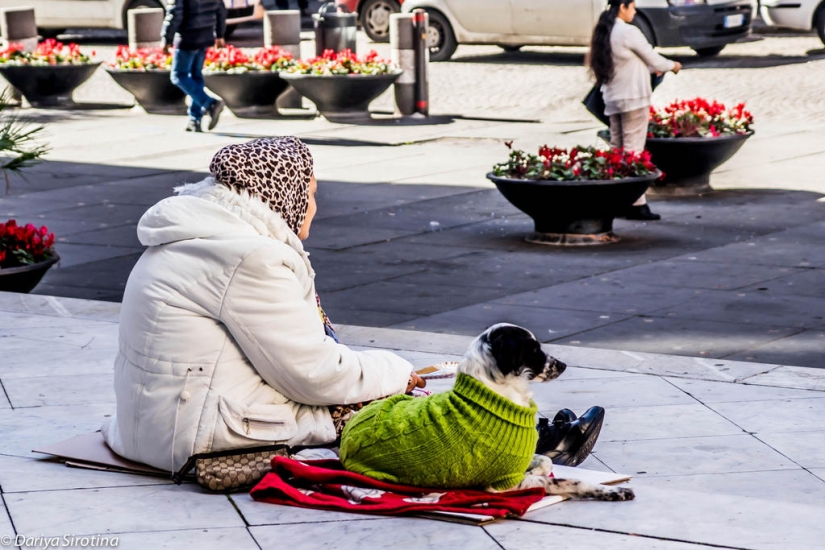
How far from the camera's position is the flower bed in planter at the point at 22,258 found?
807 centimetres

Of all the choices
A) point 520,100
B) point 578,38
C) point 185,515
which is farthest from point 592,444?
point 578,38

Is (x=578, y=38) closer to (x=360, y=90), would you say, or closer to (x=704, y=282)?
(x=360, y=90)

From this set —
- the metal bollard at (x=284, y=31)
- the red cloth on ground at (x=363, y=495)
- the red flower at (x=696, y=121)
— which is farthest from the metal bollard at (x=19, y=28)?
the red cloth on ground at (x=363, y=495)

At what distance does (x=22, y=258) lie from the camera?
26.9 ft

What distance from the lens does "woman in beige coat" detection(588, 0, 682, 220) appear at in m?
10.5

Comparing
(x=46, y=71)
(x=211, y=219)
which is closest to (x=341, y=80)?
(x=46, y=71)

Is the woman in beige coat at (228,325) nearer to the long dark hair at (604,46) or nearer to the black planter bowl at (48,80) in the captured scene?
the long dark hair at (604,46)

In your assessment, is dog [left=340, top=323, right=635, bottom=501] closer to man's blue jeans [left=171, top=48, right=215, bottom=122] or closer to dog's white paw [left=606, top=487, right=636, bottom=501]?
dog's white paw [left=606, top=487, right=636, bottom=501]

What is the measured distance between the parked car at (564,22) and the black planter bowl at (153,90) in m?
4.51

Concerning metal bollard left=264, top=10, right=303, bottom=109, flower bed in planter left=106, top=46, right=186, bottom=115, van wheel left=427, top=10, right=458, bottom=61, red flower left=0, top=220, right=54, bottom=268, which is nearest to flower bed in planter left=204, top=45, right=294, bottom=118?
flower bed in planter left=106, top=46, right=186, bottom=115

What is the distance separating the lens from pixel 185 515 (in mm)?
4098

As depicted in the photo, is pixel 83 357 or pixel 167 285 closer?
pixel 167 285

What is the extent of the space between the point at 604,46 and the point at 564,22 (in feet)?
34.5

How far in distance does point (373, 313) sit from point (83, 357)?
2.08m
